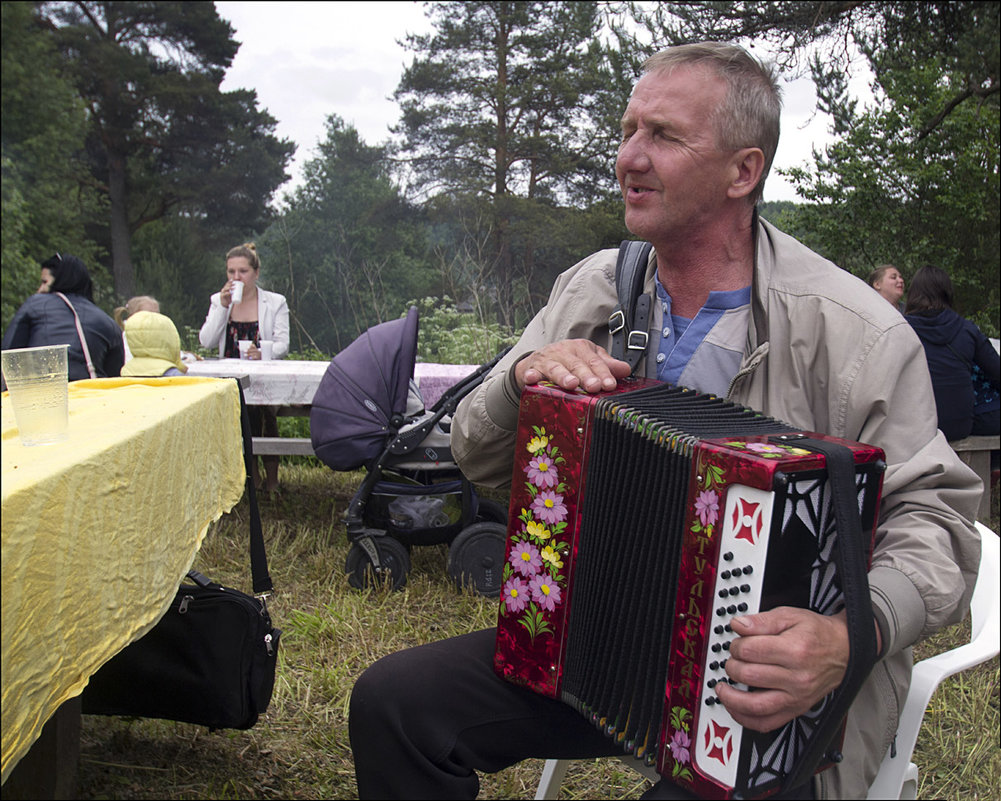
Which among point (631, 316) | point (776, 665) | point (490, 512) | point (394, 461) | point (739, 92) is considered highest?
point (739, 92)

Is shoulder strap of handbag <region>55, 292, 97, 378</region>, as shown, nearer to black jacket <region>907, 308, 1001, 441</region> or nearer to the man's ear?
the man's ear

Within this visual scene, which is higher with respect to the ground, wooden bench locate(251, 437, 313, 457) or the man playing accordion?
the man playing accordion

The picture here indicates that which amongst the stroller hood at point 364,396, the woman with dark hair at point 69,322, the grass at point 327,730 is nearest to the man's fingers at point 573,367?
the grass at point 327,730

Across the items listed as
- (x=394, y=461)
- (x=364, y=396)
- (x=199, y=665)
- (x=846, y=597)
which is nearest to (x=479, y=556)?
(x=394, y=461)

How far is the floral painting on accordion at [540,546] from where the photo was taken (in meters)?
1.55

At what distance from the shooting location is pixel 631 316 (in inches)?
73.4

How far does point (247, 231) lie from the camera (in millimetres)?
24047

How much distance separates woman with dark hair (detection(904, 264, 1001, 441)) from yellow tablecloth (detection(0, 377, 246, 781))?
156 inches

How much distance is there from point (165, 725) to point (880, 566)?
2.04 metres

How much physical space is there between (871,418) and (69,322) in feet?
13.4

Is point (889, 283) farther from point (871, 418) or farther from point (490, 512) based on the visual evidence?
point (871, 418)

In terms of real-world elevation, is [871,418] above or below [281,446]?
above

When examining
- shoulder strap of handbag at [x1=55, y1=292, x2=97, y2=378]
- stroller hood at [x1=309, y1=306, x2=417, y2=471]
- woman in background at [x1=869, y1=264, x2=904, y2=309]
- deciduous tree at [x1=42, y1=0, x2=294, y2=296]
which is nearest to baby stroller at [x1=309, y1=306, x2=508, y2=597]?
stroller hood at [x1=309, y1=306, x2=417, y2=471]

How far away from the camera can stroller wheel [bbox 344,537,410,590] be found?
3650mm
